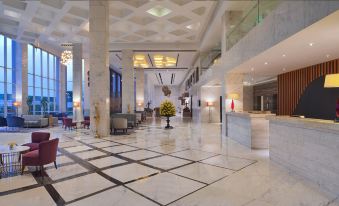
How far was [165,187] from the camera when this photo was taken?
3645 mm

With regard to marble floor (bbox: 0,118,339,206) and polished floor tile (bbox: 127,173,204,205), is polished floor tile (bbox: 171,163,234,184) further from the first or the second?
polished floor tile (bbox: 127,173,204,205)

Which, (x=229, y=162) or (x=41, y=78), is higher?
(x=41, y=78)

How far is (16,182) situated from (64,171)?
842mm

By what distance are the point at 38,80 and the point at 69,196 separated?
1620cm

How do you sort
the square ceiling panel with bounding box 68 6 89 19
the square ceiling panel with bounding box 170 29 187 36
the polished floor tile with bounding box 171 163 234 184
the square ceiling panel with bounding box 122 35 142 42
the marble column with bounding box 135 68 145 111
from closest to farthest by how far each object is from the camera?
1. the polished floor tile with bounding box 171 163 234 184
2. the square ceiling panel with bounding box 68 6 89 19
3. the square ceiling panel with bounding box 170 29 187 36
4. the square ceiling panel with bounding box 122 35 142 42
5. the marble column with bounding box 135 68 145 111

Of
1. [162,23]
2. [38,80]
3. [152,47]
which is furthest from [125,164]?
[38,80]

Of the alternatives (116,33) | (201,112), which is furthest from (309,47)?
(201,112)

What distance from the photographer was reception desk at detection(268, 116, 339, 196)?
3.35 metres

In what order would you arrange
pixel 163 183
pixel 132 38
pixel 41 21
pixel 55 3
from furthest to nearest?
1. pixel 132 38
2. pixel 41 21
3. pixel 55 3
4. pixel 163 183

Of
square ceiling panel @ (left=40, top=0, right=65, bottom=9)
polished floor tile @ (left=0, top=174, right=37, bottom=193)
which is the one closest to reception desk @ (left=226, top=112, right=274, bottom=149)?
polished floor tile @ (left=0, top=174, right=37, bottom=193)

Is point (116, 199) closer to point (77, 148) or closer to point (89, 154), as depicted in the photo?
point (89, 154)

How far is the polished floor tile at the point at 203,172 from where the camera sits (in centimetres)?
406

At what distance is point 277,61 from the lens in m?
7.12

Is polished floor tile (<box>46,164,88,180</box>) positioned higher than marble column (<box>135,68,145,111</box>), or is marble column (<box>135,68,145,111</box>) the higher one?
marble column (<box>135,68,145,111</box>)
